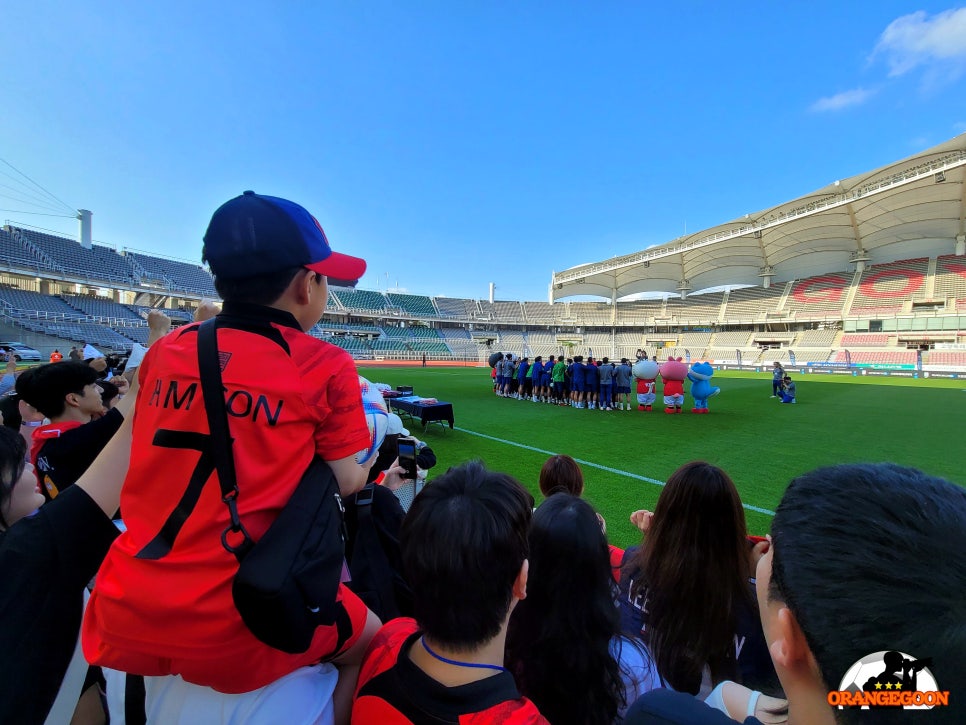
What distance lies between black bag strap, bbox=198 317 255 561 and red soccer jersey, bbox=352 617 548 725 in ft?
1.65

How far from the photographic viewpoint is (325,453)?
1162 mm

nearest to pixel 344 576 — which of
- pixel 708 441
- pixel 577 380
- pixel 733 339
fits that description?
pixel 708 441

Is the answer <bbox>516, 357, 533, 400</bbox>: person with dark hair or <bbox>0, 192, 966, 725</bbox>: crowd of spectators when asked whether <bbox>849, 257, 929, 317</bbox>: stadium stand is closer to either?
<bbox>516, 357, 533, 400</bbox>: person with dark hair

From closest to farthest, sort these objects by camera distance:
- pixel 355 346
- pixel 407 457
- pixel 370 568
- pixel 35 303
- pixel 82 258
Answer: pixel 370 568 → pixel 407 457 → pixel 35 303 → pixel 82 258 → pixel 355 346

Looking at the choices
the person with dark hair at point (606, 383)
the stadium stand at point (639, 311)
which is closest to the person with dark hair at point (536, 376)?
the person with dark hair at point (606, 383)

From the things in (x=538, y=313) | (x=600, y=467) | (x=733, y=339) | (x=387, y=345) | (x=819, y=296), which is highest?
(x=819, y=296)

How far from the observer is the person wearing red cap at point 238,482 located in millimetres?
914

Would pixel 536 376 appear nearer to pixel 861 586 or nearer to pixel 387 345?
pixel 861 586

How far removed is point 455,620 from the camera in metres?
1.10

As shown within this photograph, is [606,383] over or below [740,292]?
below

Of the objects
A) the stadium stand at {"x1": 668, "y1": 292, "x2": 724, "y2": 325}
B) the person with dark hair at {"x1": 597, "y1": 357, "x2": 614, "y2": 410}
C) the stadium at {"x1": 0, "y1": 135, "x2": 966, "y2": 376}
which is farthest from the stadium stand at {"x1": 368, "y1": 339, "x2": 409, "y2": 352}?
the person with dark hair at {"x1": 597, "y1": 357, "x2": 614, "y2": 410}

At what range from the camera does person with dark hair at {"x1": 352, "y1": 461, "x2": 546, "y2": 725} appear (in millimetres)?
1005

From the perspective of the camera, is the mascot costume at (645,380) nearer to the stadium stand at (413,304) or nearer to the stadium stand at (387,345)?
the stadium stand at (387,345)

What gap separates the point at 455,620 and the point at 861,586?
843 millimetres
